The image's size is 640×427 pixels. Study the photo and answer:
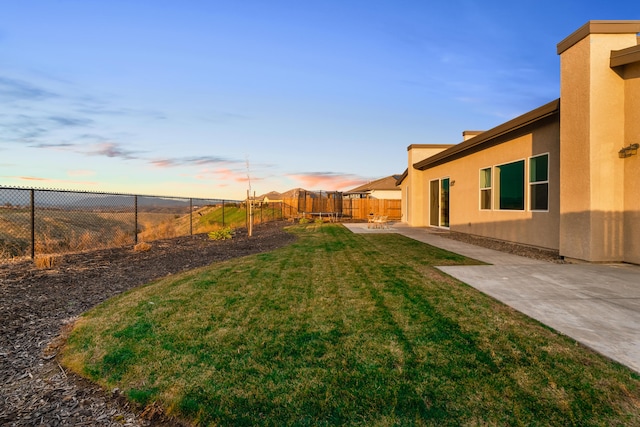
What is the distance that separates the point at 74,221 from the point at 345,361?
15.7 m

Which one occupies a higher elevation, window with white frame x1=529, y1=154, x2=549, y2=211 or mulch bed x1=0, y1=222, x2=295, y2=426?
window with white frame x1=529, y1=154, x2=549, y2=211

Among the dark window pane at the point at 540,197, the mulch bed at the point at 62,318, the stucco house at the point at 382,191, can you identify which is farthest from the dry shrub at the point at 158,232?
the stucco house at the point at 382,191

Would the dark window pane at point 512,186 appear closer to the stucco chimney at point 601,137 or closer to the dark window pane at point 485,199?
the dark window pane at point 485,199

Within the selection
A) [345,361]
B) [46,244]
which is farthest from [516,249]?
[46,244]

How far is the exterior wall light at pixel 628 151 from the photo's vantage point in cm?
709

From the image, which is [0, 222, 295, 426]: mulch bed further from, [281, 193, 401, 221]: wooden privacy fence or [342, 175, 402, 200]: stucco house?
[342, 175, 402, 200]: stucco house

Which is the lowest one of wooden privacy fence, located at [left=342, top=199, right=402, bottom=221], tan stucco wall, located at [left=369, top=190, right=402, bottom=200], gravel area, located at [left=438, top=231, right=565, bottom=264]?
gravel area, located at [left=438, top=231, right=565, bottom=264]

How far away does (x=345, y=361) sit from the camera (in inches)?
120

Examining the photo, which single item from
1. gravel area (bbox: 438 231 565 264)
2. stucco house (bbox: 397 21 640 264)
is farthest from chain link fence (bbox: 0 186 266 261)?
stucco house (bbox: 397 21 640 264)

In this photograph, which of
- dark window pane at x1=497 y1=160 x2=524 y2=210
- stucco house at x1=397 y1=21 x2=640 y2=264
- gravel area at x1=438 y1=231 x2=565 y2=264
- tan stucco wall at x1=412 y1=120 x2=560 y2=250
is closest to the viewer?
stucco house at x1=397 y1=21 x2=640 y2=264

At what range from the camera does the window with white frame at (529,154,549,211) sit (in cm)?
952

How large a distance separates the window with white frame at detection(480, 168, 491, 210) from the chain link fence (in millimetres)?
11908

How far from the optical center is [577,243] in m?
7.84

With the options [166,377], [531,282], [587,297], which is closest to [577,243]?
[531,282]
